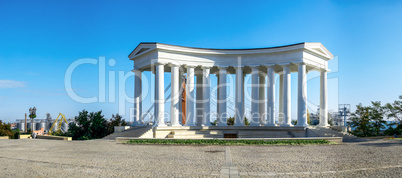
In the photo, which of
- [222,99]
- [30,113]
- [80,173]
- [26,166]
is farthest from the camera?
[30,113]

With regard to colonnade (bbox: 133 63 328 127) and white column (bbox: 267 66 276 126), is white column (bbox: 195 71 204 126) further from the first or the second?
white column (bbox: 267 66 276 126)

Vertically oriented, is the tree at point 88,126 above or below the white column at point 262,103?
below

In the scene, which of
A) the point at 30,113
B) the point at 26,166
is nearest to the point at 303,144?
the point at 26,166

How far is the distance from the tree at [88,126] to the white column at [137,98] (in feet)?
20.6

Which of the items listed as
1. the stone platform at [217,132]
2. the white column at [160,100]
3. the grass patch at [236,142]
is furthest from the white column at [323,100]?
the white column at [160,100]

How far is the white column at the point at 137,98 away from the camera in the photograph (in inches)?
2127

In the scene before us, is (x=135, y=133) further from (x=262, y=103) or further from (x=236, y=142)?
(x=262, y=103)

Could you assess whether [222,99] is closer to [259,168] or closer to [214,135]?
[214,135]

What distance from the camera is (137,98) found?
54.3m

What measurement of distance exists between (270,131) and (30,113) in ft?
145

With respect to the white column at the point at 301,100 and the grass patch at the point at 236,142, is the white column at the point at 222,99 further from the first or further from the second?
the grass patch at the point at 236,142

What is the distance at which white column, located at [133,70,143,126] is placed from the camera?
5403cm

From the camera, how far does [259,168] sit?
1728 centimetres

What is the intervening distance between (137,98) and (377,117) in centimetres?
4100
